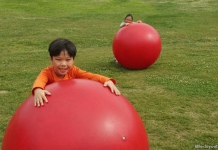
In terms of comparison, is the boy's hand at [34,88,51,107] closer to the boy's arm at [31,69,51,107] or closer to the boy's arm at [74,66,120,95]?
the boy's arm at [31,69,51,107]

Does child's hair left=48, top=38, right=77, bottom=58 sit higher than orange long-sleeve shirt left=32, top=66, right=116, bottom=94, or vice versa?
child's hair left=48, top=38, right=77, bottom=58

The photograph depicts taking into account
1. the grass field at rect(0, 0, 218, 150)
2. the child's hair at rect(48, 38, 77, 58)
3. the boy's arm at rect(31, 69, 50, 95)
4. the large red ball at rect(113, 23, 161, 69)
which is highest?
the child's hair at rect(48, 38, 77, 58)

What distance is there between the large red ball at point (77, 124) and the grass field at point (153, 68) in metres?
1.62

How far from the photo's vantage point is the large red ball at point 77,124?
3.11m

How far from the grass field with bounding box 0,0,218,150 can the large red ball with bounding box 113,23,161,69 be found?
0.38 meters

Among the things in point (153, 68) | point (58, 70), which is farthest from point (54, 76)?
point (153, 68)

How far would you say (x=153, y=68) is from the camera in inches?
381

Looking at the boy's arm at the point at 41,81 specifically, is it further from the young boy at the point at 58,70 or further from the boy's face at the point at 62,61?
the boy's face at the point at 62,61

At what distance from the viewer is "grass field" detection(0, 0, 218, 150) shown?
18.5 feet

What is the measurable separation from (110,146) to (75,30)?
51.8 ft

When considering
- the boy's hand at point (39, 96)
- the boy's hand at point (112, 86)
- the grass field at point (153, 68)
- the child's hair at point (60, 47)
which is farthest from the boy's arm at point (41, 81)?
the grass field at point (153, 68)

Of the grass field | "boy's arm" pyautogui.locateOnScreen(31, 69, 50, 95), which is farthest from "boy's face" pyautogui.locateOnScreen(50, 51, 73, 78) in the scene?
the grass field

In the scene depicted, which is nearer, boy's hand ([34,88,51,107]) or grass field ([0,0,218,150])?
boy's hand ([34,88,51,107])

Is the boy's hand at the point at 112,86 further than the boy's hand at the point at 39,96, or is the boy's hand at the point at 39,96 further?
the boy's hand at the point at 112,86
